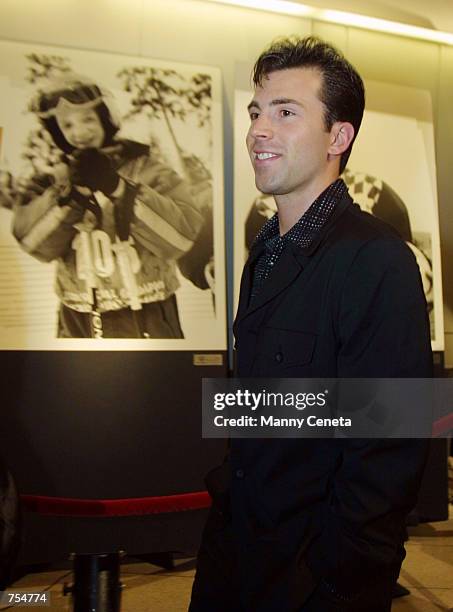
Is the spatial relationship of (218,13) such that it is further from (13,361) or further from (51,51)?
(13,361)

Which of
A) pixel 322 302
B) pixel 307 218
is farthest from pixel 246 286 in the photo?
pixel 322 302

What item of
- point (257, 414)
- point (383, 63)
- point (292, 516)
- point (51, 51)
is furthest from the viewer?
point (383, 63)

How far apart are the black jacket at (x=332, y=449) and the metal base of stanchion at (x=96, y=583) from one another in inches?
25.2

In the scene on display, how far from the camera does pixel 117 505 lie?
2.17 m

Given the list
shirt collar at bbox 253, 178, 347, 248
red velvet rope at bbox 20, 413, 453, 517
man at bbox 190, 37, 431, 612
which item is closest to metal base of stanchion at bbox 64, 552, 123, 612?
red velvet rope at bbox 20, 413, 453, 517

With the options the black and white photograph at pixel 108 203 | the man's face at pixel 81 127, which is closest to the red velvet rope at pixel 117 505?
the black and white photograph at pixel 108 203

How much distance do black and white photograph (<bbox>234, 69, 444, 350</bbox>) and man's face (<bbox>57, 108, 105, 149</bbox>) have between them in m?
1.71

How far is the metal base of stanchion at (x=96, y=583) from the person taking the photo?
1890 millimetres

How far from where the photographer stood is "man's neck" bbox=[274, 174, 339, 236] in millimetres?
1568

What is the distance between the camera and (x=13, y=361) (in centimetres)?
361

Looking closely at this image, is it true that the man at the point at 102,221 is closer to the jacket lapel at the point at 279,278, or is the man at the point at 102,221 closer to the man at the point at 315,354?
the man at the point at 315,354

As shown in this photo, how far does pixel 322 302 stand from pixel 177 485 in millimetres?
2689

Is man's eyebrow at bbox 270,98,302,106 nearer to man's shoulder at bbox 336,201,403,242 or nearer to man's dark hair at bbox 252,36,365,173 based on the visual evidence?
man's dark hair at bbox 252,36,365,173

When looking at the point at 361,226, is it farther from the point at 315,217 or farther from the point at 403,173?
the point at 403,173
